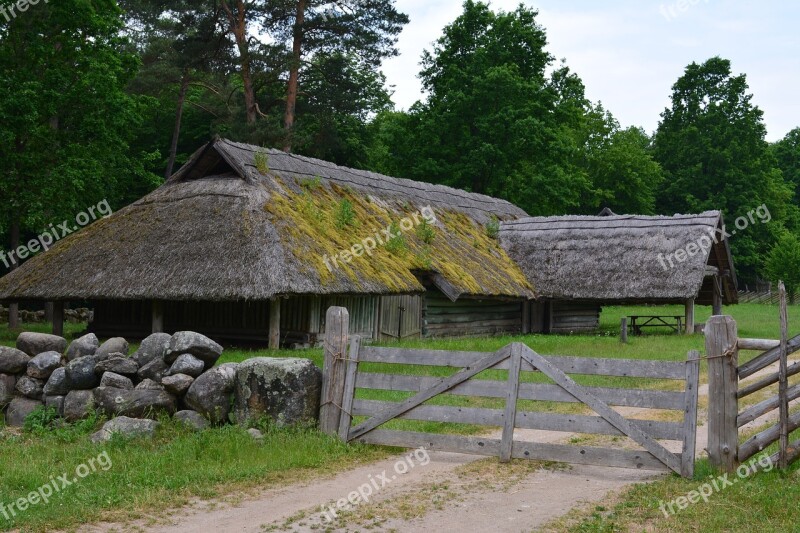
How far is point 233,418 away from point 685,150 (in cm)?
4741

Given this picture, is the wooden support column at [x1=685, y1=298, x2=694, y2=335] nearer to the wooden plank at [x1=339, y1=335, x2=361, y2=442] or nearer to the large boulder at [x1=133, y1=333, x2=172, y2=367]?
the wooden plank at [x1=339, y1=335, x2=361, y2=442]

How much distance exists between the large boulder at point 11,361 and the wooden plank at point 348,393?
453 centimetres

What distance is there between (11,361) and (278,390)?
12.8 ft

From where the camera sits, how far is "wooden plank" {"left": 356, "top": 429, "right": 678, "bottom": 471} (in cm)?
754

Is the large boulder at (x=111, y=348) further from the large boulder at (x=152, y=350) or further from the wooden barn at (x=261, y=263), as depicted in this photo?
the wooden barn at (x=261, y=263)

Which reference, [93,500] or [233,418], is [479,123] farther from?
[93,500]

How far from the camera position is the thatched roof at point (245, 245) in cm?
1748

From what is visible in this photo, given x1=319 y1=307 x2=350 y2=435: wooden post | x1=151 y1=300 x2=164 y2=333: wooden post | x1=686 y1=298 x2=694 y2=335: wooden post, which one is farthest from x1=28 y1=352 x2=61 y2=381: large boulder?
x1=686 y1=298 x2=694 y2=335: wooden post

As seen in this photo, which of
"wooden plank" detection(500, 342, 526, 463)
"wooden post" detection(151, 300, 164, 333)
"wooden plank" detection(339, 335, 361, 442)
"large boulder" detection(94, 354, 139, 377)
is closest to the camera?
"wooden plank" detection(500, 342, 526, 463)

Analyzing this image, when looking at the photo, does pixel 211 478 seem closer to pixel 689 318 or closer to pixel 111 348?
pixel 111 348

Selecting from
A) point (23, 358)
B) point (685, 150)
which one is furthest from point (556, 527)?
point (685, 150)

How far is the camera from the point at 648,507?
643 centimetres

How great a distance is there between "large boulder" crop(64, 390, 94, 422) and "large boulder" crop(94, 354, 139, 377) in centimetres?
33

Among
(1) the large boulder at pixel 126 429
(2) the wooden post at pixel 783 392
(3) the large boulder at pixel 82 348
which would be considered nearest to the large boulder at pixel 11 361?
(3) the large boulder at pixel 82 348
